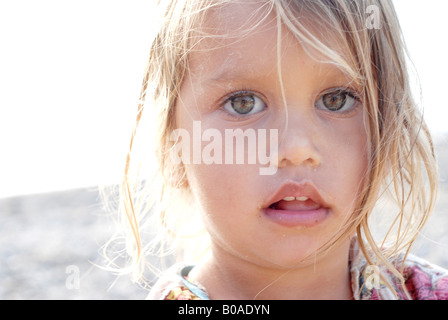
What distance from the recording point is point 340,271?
1522 mm

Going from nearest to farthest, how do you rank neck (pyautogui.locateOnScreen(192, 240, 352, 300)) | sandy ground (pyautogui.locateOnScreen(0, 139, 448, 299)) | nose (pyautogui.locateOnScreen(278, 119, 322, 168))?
nose (pyautogui.locateOnScreen(278, 119, 322, 168))
neck (pyautogui.locateOnScreen(192, 240, 352, 300))
sandy ground (pyautogui.locateOnScreen(0, 139, 448, 299))

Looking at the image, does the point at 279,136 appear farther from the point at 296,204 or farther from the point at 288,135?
the point at 296,204

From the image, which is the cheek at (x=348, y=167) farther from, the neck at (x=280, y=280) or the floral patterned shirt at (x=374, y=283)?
the floral patterned shirt at (x=374, y=283)

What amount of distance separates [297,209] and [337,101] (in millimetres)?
269

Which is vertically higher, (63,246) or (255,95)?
(63,246)

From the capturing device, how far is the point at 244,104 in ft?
4.38

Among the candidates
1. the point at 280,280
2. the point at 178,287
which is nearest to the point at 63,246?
the point at 178,287

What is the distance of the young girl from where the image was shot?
1261 millimetres

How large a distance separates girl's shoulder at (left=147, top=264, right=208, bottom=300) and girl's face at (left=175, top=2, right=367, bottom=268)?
23cm

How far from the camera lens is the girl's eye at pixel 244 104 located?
1321 mm

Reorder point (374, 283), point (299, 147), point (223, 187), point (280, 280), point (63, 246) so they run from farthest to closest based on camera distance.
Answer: point (63, 246)
point (374, 283)
point (280, 280)
point (223, 187)
point (299, 147)

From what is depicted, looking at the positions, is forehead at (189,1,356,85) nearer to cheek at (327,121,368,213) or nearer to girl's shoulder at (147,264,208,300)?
cheek at (327,121,368,213)

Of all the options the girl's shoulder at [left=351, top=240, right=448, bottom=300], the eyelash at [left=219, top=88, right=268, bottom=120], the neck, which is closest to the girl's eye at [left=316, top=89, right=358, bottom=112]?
the eyelash at [left=219, top=88, right=268, bottom=120]
